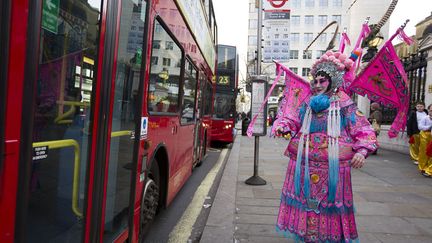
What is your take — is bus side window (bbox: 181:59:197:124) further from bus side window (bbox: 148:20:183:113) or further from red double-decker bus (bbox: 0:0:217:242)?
red double-decker bus (bbox: 0:0:217:242)

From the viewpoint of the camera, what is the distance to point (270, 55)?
7398mm

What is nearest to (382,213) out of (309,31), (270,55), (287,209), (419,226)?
(419,226)

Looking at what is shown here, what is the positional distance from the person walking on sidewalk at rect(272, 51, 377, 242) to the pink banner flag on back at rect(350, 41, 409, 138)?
13.8 inches

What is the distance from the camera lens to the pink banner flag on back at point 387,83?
357 cm

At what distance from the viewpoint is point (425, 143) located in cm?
922

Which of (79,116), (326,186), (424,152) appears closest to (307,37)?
(424,152)

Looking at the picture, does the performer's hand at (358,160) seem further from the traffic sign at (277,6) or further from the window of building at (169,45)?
the traffic sign at (277,6)

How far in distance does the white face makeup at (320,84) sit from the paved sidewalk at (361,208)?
5.56 feet

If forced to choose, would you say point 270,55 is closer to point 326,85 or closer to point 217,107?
point 326,85

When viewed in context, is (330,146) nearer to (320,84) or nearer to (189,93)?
(320,84)

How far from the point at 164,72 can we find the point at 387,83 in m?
2.25

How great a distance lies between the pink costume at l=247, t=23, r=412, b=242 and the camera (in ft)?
11.0

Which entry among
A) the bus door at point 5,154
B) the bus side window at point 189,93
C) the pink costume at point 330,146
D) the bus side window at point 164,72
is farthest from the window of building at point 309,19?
the bus door at point 5,154

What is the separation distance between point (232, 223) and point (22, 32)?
3624 millimetres
